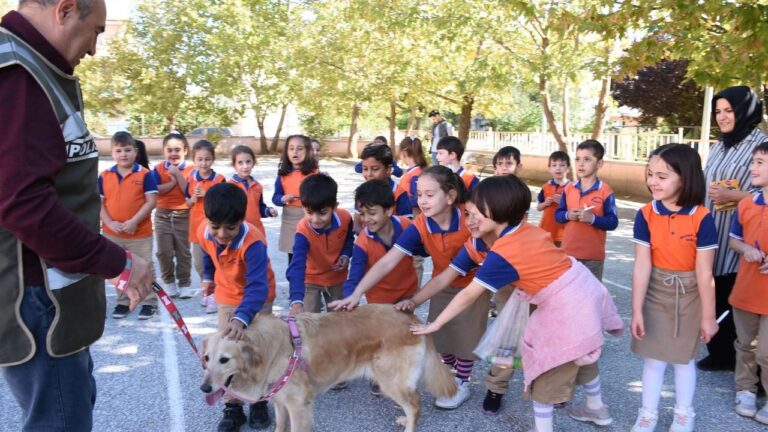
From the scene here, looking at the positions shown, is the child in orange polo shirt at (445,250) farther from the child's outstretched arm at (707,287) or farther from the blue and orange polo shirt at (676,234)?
the child's outstretched arm at (707,287)

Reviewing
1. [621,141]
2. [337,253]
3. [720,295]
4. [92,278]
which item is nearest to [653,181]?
[720,295]

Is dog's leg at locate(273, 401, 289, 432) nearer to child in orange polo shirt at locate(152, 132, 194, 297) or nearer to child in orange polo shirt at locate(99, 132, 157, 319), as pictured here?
child in orange polo shirt at locate(99, 132, 157, 319)

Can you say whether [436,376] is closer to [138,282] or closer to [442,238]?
[442,238]

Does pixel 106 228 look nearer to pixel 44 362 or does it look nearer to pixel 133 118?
pixel 44 362

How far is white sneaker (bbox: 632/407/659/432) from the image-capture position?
11.5 ft

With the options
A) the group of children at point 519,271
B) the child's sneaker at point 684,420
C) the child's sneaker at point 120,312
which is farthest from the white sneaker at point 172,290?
the child's sneaker at point 684,420

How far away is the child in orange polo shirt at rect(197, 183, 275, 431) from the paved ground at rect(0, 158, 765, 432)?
284 millimetres

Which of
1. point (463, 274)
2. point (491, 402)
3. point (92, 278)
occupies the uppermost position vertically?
point (92, 278)

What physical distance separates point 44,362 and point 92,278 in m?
0.31

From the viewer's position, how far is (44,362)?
1930mm

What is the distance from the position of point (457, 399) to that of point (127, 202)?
3.72 metres

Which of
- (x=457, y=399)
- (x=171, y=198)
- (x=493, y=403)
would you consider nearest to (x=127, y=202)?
(x=171, y=198)

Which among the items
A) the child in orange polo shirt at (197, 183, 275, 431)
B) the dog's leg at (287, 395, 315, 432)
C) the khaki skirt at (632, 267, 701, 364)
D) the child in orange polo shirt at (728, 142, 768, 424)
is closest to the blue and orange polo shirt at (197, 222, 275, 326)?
the child in orange polo shirt at (197, 183, 275, 431)

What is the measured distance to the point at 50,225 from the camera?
1.73 m
